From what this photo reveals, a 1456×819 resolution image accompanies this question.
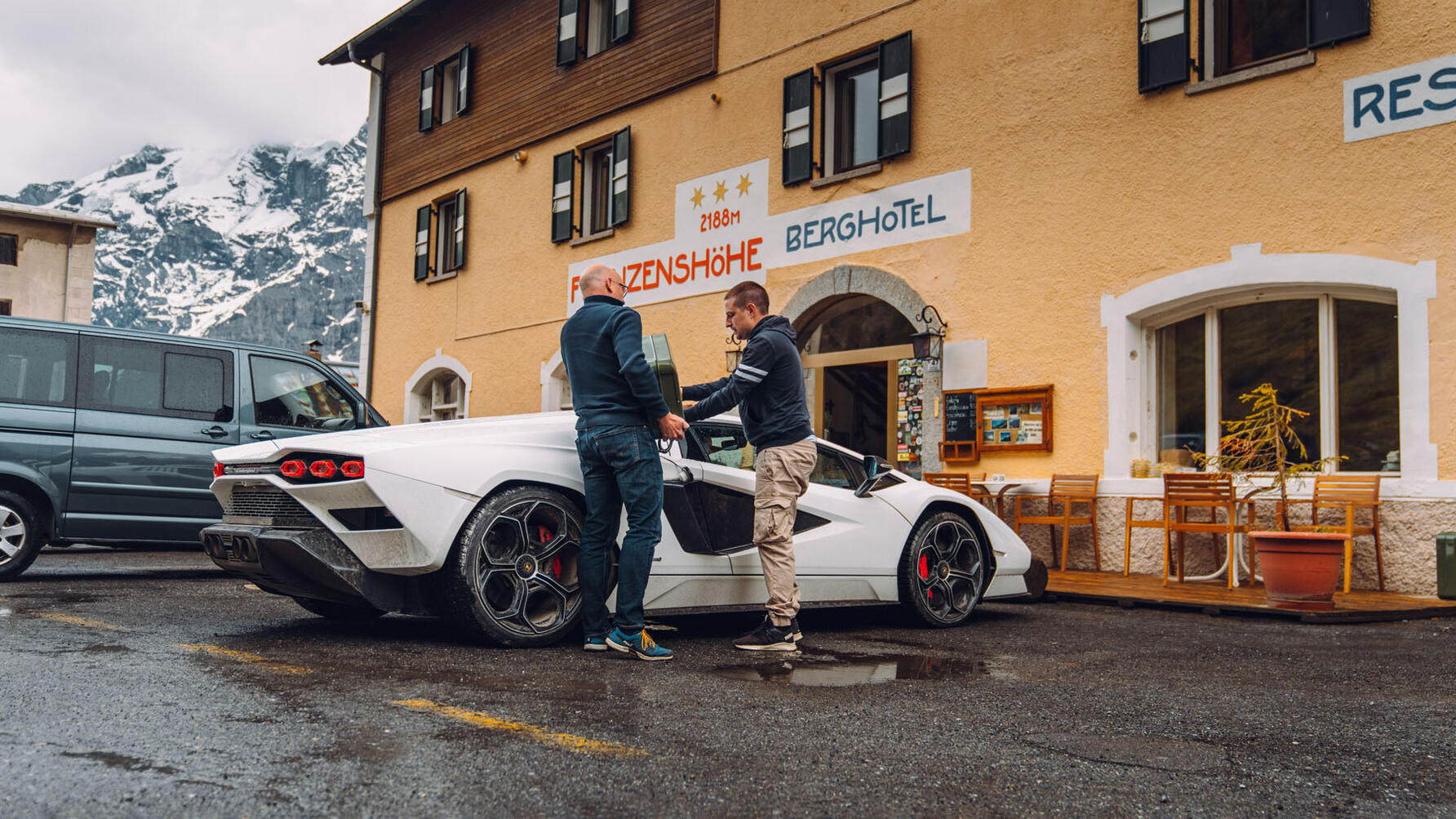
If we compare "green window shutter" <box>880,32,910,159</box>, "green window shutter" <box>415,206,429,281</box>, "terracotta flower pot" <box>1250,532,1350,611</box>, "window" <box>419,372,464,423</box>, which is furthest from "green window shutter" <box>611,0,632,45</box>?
"terracotta flower pot" <box>1250,532,1350,611</box>

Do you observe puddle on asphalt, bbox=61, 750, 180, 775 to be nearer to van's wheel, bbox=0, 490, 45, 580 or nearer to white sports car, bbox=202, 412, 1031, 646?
white sports car, bbox=202, 412, 1031, 646

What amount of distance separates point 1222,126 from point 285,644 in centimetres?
824

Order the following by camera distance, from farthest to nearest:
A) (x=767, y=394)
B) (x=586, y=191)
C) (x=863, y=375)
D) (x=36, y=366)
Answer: (x=586, y=191) < (x=863, y=375) < (x=36, y=366) < (x=767, y=394)

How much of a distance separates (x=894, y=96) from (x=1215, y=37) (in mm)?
3217

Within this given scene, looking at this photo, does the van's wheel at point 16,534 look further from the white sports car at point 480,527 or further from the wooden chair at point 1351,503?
the wooden chair at point 1351,503

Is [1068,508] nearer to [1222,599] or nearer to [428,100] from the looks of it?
[1222,599]

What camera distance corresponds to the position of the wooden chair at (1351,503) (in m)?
8.41

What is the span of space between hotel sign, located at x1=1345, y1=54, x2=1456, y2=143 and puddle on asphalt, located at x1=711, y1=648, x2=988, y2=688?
616cm

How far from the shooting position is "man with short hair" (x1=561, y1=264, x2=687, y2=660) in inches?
194

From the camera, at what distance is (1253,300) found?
963 cm

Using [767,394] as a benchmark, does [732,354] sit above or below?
above

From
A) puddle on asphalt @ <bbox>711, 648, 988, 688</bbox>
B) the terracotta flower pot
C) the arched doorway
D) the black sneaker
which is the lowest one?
puddle on asphalt @ <bbox>711, 648, 988, 688</bbox>

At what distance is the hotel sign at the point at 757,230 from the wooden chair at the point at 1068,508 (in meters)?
2.68

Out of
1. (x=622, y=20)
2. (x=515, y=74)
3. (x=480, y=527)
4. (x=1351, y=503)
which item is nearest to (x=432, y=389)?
(x=515, y=74)
